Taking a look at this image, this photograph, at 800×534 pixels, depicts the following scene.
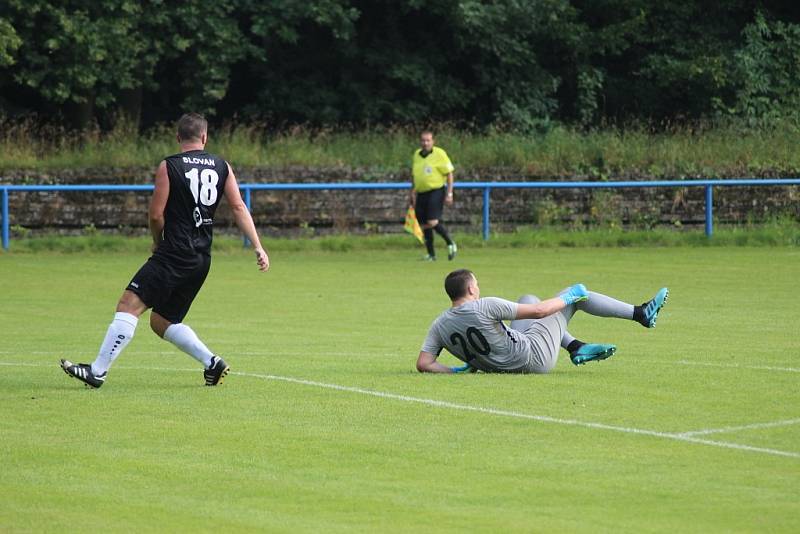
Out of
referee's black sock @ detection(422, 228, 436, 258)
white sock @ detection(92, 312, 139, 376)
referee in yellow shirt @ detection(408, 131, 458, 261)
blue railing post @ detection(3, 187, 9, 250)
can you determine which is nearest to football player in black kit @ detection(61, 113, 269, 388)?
white sock @ detection(92, 312, 139, 376)

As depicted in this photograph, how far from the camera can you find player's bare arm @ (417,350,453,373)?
11.3 m

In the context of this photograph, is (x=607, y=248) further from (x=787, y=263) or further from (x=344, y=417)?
(x=344, y=417)

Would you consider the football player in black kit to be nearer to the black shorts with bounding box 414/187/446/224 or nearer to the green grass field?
the green grass field

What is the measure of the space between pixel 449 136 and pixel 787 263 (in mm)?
12328

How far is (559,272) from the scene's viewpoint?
2300cm

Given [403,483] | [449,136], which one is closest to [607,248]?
[449,136]

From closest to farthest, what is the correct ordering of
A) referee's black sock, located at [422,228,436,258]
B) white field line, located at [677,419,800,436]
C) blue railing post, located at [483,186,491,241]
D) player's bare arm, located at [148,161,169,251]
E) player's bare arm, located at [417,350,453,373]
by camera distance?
white field line, located at [677,419,800,436] < player's bare arm, located at [148,161,169,251] < player's bare arm, located at [417,350,453,373] < referee's black sock, located at [422,228,436,258] < blue railing post, located at [483,186,491,241]

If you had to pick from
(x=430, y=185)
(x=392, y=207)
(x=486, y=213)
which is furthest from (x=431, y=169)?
(x=392, y=207)

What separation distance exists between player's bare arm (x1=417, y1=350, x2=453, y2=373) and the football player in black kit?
1.50 meters

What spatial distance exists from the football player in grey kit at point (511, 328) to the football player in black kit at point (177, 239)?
1.44 m

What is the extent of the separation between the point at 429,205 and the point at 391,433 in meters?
17.1

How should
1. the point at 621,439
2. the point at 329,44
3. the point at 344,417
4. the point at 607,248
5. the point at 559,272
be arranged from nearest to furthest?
1. the point at 621,439
2. the point at 344,417
3. the point at 559,272
4. the point at 607,248
5. the point at 329,44

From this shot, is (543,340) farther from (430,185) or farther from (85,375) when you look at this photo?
(430,185)

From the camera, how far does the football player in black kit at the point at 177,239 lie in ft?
34.0
